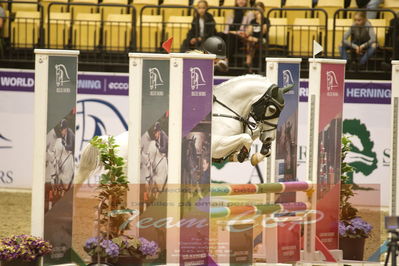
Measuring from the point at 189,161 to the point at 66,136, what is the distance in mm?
944

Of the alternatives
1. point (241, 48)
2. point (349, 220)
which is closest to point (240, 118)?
point (349, 220)

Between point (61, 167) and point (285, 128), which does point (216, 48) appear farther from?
point (61, 167)

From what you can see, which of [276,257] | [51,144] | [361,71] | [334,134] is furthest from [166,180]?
[361,71]

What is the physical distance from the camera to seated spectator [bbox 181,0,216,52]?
39.3 feet

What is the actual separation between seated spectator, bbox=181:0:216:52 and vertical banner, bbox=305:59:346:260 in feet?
13.2

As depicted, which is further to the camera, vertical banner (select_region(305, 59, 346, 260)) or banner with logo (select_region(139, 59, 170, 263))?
vertical banner (select_region(305, 59, 346, 260))

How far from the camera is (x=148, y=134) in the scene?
6.83 metres

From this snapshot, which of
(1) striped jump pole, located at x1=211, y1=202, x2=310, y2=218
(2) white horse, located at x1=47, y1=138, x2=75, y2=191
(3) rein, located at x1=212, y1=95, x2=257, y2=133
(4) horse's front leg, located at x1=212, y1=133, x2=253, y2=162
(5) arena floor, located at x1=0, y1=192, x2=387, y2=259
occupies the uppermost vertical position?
(3) rein, located at x1=212, y1=95, x2=257, y2=133

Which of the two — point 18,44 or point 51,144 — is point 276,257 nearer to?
point 51,144

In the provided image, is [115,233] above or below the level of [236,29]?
below

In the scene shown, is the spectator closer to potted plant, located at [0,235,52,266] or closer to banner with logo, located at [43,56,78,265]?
banner with logo, located at [43,56,78,265]

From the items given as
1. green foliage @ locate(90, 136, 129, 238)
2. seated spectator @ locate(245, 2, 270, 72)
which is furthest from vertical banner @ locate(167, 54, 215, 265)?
seated spectator @ locate(245, 2, 270, 72)

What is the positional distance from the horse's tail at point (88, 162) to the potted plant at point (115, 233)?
3.24 feet

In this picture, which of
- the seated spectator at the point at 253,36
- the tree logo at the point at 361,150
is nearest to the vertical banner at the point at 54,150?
the seated spectator at the point at 253,36
